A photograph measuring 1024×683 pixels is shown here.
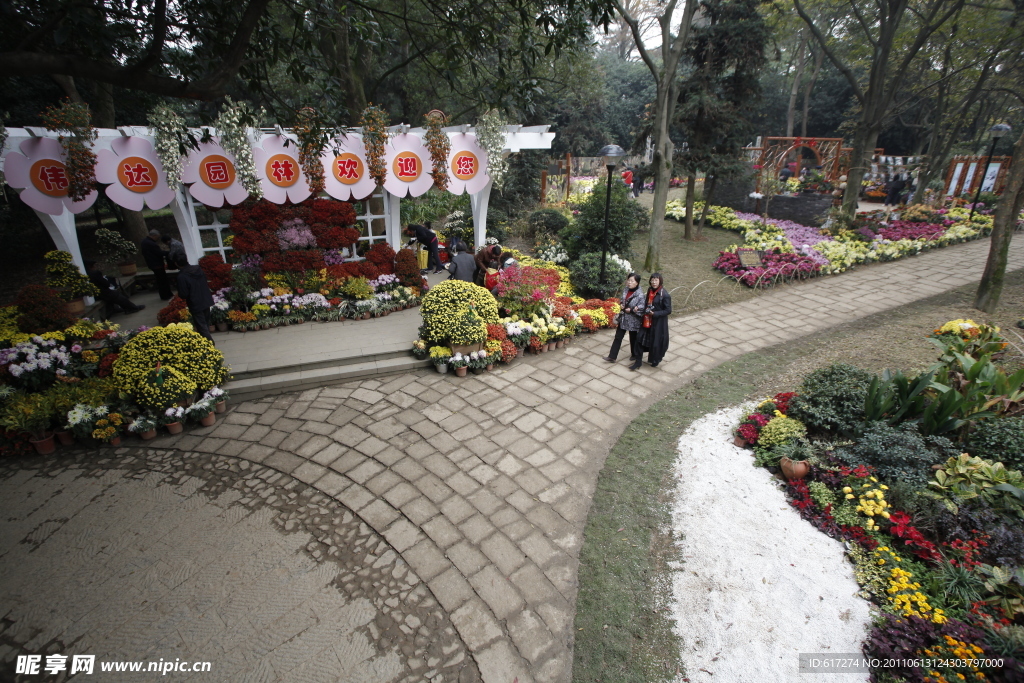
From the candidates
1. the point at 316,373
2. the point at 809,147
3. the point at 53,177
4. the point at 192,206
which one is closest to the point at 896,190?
the point at 809,147

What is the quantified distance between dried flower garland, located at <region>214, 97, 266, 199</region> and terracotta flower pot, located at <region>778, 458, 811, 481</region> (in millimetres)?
8351

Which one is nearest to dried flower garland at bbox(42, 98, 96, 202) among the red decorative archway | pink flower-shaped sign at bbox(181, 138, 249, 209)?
pink flower-shaped sign at bbox(181, 138, 249, 209)

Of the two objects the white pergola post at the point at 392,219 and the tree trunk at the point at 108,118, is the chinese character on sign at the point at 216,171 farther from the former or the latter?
the tree trunk at the point at 108,118

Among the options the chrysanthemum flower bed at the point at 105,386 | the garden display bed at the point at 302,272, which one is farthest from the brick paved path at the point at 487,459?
the garden display bed at the point at 302,272

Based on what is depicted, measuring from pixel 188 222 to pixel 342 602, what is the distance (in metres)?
7.78

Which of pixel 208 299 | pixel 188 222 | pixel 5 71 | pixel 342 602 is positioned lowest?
pixel 342 602

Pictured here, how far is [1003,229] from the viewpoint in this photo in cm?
866

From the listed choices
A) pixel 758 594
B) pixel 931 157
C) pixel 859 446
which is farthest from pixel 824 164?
pixel 758 594

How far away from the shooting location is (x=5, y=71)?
143 inches

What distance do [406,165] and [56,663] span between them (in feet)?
27.7

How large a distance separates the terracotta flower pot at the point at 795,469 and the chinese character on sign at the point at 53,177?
10585mm

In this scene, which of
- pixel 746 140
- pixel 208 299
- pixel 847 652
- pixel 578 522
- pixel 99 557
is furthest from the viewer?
pixel 746 140

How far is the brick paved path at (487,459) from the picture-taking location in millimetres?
3889

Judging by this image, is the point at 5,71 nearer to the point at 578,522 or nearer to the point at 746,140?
the point at 578,522
